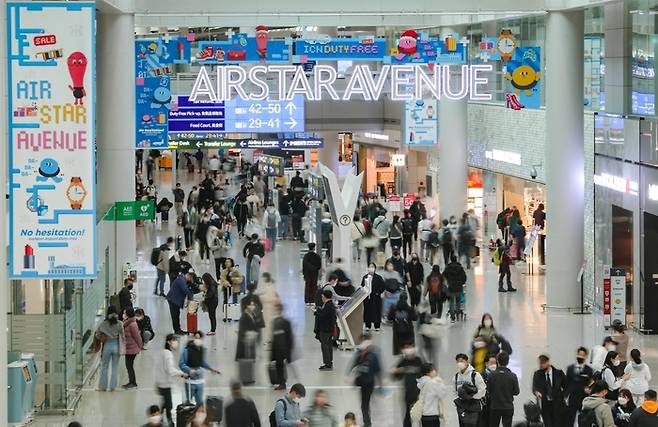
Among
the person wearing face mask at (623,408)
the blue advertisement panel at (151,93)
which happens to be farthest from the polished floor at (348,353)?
the blue advertisement panel at (151,93)

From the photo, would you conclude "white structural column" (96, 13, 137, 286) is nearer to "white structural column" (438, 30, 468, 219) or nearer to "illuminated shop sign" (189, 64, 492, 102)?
"illuminated shop sign" (189, 64, 492, 102)

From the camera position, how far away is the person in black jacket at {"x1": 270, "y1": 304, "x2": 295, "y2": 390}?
64.7 feet

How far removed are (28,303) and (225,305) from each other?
7.43 meters

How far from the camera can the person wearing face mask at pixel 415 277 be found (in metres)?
25.9

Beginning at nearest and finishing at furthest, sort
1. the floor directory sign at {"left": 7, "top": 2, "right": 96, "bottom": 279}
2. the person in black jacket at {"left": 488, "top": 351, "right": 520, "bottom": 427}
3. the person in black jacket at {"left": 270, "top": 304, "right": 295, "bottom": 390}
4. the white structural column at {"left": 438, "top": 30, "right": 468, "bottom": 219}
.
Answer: the floor directory sign at {"left": 7, "top": 2, "right": 96, "bottom": 279} < the person in black jacket at {"left": 488, "top": 351, "right": 520, "bottom": 427} < the person in black jacket at {"left": 270, "top": 304, "right": 295, "bottom": 390} < the white structural column at {"left": 438, "top": 30, "right": 468, "bottom": 219}

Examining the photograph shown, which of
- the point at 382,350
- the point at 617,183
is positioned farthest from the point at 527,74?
the point at 382,350

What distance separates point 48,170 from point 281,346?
551cm

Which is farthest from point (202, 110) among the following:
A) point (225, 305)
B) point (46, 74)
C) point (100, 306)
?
point (46, 74)

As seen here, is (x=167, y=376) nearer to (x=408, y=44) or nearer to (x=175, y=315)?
(x=175, y=315)

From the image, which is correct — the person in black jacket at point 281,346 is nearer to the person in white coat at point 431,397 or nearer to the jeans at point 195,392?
the jeans at point 195,392

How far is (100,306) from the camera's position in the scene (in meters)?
22.8

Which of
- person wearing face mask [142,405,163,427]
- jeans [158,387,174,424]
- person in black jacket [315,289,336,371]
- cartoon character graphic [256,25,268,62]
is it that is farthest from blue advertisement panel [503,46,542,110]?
person wearing face mask [142,405,163,427]

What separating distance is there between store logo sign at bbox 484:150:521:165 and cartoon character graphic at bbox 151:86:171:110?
9962 millimetres

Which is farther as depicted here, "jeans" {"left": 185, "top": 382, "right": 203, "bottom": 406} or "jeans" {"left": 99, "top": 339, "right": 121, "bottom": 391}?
"jeans" {"left": 99, "top": 339, "right": 121, "bottom": 391}
